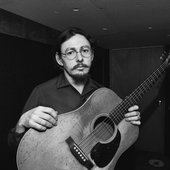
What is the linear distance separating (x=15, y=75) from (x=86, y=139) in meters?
1.85

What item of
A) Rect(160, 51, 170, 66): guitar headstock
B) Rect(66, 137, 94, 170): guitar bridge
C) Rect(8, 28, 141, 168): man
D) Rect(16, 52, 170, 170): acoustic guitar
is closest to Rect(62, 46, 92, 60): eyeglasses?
Rect(8, 28, 141, 168): man

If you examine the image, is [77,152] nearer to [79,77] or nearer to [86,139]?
[86,139]

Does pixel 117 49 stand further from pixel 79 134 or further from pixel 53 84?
pixel 79 134

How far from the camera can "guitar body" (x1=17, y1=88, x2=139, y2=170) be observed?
959 millimetres

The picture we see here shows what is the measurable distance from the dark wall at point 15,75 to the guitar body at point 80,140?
65.7 inches

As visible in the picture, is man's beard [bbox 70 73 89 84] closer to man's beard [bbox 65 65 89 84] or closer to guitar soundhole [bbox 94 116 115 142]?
man's beard [bbox 65 65 89 84]

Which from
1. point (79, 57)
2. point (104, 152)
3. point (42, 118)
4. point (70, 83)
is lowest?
point (104, 152)

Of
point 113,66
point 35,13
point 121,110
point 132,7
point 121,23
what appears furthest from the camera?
point 113,66

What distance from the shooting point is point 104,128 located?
1.19m

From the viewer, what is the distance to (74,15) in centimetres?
257

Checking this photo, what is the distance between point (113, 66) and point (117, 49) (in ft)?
1.61

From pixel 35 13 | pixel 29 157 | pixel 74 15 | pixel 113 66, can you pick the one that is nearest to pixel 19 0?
pixel 35 13

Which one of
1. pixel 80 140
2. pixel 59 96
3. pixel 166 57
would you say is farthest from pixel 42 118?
pixel 166 57

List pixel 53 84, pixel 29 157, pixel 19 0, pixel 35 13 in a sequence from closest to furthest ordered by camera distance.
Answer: pixel 29 157
pixel 53 84
pixel 19 0
pixel 35 13
